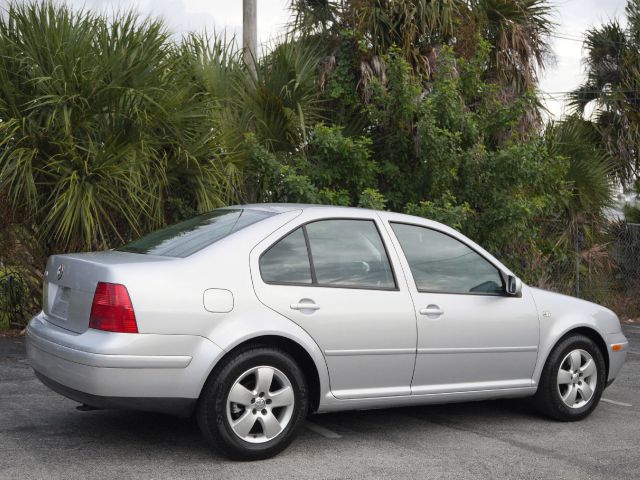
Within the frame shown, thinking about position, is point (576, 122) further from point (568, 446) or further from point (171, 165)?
point (568, 446)

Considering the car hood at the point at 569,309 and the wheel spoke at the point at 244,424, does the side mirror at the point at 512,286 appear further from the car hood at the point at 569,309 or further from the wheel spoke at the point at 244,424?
the wheel spoke at the point at 244,424

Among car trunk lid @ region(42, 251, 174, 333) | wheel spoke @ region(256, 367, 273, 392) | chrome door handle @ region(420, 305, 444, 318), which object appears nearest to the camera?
car trunk lid @ region(42, 251, 174, 333)

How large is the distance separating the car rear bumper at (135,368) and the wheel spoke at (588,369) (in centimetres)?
301

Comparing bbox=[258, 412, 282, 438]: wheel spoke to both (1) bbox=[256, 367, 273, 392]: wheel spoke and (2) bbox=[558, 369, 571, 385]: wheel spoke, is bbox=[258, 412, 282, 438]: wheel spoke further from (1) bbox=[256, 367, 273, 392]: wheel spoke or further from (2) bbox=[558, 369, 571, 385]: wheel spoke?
(2) bbox=[558, 369, 571, 385]: wheel spoke

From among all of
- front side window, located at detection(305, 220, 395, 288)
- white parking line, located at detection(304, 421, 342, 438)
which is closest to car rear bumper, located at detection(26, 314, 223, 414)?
front side window, located at detection(305, 220, 395, 288)

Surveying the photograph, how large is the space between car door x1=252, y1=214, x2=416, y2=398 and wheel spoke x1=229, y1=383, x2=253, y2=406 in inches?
19.5

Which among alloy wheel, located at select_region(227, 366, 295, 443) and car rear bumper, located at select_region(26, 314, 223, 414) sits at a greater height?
car rear bumper, located at select_region(26, 314, 223, 414)

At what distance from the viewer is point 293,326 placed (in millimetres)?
5363

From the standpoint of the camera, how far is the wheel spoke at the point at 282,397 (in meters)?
5.29

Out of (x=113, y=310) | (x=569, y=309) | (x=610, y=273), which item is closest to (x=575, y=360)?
(x=569, y=309)

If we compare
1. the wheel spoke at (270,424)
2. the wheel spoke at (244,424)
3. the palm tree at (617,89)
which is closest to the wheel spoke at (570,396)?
the wheel spoke at (270,424)

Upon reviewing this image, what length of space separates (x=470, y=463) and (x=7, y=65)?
647 cm

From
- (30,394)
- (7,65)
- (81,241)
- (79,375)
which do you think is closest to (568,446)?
(79,375)

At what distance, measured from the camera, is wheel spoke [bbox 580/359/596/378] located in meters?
6.77
